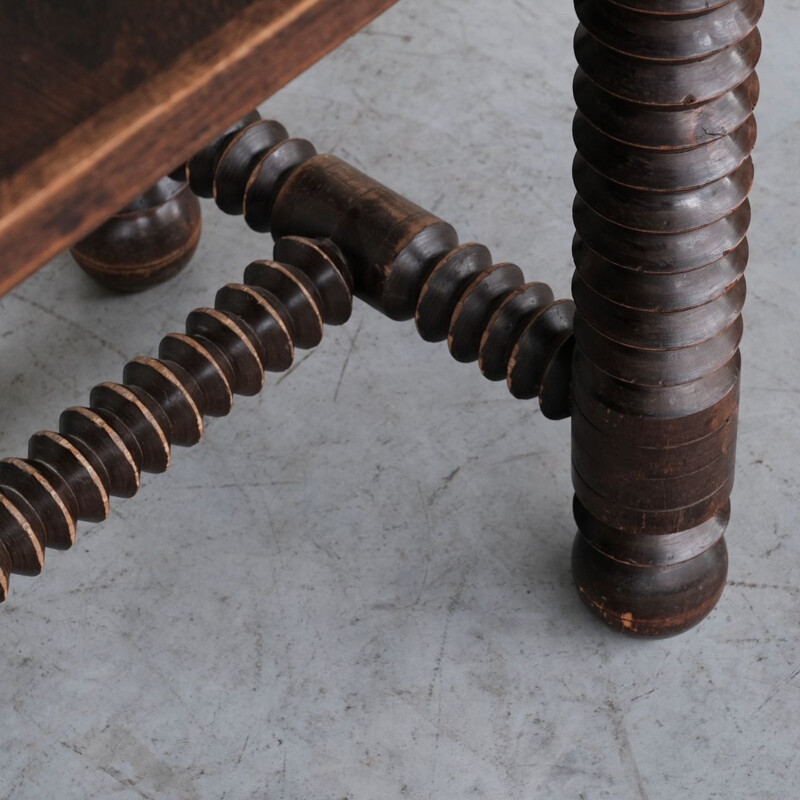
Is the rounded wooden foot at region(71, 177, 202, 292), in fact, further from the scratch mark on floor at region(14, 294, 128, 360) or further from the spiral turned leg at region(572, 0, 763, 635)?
the spiral turned leg at region(572, 0, 763, 635)

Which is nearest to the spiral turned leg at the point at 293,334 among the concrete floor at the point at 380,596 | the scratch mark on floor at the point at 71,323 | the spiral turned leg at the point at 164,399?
the spiral turned leg at the point at 164,399

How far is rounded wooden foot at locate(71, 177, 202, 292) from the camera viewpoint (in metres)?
1.22

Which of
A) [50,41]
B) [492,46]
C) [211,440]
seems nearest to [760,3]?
[50,41]

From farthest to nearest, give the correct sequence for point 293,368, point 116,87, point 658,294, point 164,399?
point 293,368 < point 164,399 < point 658,294 < point 116,87

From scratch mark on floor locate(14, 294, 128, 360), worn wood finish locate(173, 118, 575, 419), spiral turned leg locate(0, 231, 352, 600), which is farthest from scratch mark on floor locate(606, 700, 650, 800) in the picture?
scratch mark on floor locate(14, 294, 128, 360)

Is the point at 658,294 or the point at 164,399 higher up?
the point at 658,294

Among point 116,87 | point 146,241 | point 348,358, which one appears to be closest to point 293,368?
point 348,358

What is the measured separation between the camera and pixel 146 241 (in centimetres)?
124

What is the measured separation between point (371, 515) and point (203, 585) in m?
0.14

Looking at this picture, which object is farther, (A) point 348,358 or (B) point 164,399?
(A) point 348,358

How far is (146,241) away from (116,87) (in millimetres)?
688

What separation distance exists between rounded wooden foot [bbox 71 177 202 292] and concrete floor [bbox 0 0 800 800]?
32 mm

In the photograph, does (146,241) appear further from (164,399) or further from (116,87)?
(116,87)

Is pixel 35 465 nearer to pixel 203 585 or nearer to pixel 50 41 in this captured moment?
pixel 203 585
